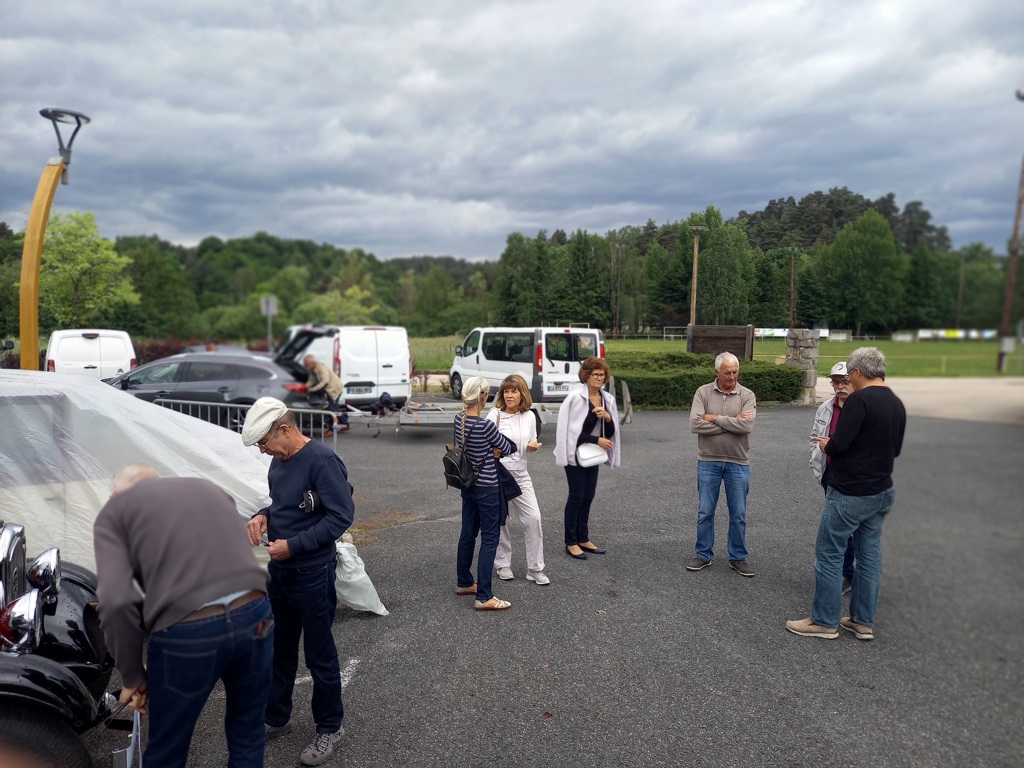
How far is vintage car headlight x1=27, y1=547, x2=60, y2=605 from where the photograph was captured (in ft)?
9.66

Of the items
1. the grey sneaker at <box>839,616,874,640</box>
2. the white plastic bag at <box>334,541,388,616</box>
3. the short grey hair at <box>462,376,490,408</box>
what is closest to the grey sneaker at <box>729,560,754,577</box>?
the grey sneaker at <box>839,616,874,640</box>

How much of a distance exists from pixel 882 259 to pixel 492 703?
289cm

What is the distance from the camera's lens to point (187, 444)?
5.12 m

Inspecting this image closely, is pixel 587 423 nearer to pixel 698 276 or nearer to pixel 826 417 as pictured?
pixel 698 276

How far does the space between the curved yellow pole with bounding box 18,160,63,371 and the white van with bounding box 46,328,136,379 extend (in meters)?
0.37

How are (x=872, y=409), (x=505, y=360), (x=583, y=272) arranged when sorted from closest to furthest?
(x=872, y=409), (x=583, y=272), (x=505, y=360)

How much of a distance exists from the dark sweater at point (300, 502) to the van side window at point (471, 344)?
10.5 metres

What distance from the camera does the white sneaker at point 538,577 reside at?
5.23 metres

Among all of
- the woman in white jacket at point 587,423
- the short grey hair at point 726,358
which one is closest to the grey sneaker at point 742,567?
the woman in white jacket at point 587,423

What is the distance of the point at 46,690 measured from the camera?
2586 mm

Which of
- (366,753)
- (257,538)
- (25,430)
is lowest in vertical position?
(366,753)

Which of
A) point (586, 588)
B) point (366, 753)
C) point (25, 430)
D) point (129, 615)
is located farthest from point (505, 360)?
point (129, 615)

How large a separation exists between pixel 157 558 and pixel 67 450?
2.76 meters

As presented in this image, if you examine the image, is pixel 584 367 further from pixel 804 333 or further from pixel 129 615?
pixel 129 615
